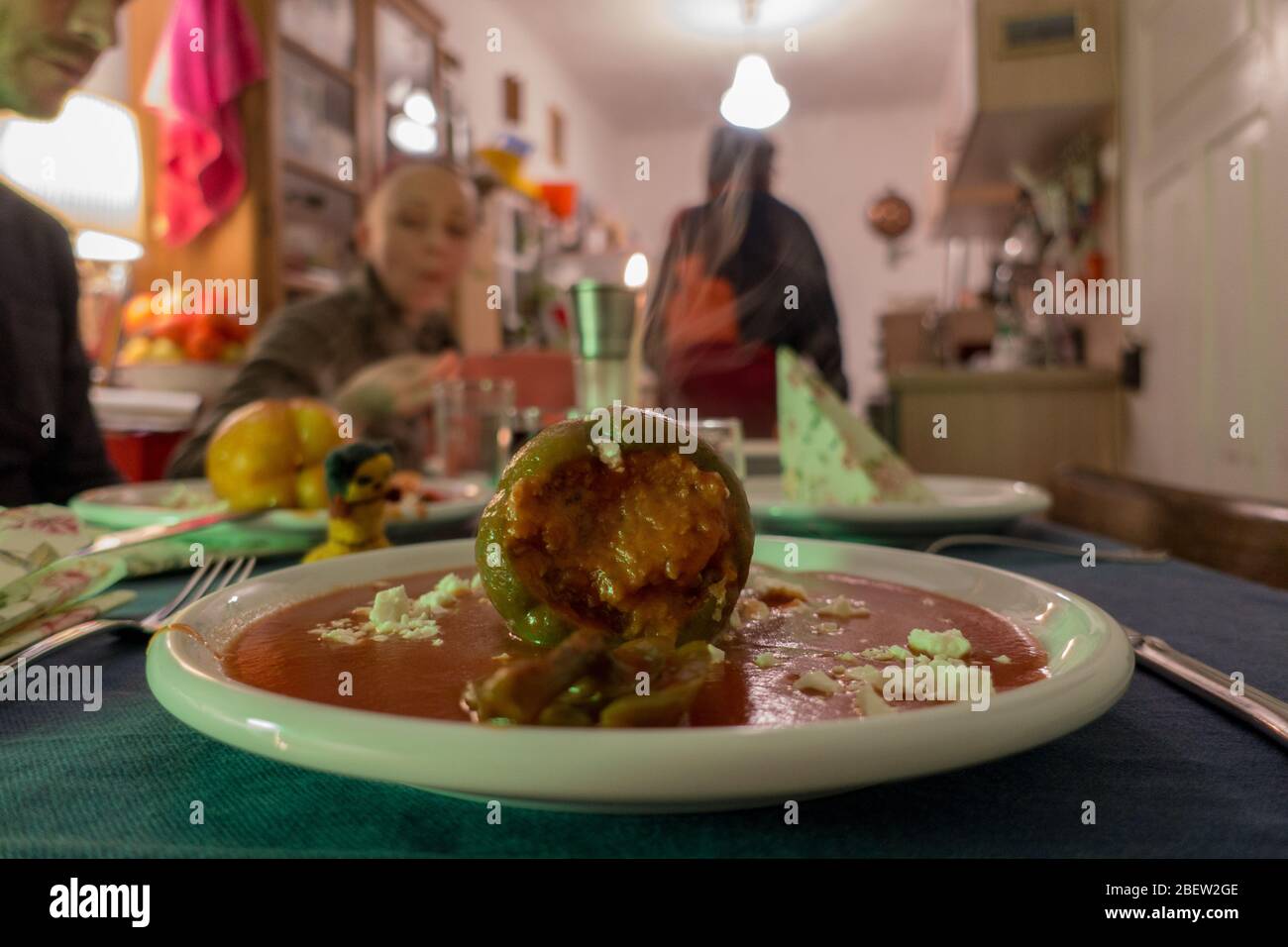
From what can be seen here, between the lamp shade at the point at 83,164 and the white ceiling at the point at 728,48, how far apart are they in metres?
3.97

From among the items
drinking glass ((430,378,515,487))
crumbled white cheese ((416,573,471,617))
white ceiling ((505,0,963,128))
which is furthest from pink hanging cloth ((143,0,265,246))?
crumbled white cheese ((416,573,471,617))

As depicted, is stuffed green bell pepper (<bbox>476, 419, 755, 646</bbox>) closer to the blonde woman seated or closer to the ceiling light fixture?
the blonde woman seated

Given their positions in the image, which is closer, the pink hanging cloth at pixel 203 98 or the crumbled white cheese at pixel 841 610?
the crumbled white cheese at pixel 841 610

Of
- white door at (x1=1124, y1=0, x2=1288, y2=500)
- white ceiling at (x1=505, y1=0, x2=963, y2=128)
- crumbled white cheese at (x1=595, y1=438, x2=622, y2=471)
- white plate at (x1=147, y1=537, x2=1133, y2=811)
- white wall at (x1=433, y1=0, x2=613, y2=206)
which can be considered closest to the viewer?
white plate at (x1=147, y1=537, x2=1133, y2=811)

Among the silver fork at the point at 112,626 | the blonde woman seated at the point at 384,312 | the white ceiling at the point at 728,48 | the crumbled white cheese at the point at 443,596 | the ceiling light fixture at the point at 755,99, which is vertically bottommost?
the silver fork at the point at 112,626

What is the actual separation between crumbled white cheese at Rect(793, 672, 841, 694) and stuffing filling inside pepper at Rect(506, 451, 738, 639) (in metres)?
0.09

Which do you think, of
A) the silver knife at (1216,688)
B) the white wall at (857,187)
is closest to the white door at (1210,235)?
the silver knife at (1216,688)

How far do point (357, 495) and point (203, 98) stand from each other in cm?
318

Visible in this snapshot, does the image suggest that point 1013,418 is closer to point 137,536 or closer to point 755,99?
point 755,99

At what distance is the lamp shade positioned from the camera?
8.73ft

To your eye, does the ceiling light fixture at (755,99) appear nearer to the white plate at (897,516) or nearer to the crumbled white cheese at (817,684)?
the white plate at (897,516)

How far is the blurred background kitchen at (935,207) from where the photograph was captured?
2.44m

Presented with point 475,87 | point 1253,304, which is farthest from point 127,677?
point 475,87
